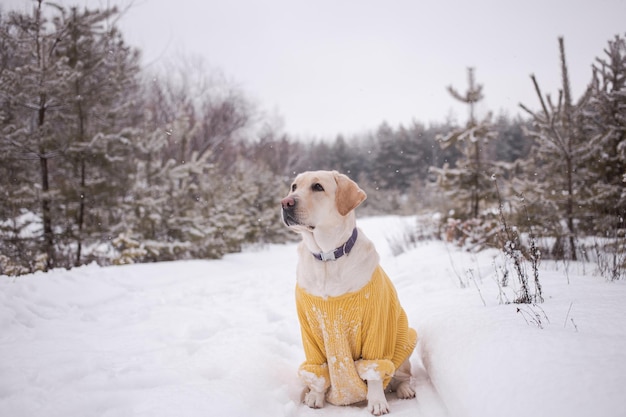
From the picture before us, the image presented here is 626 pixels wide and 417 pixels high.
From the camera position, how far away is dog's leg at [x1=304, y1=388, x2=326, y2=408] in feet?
7.64

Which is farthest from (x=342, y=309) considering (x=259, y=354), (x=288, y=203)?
(x=259, y=354)

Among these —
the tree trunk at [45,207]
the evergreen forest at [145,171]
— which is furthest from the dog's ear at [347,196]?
the tree trunk at [45,207]

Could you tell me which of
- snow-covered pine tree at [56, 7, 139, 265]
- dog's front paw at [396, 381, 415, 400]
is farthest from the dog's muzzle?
snow-covered pine tree at [56, 7, 139, 265]

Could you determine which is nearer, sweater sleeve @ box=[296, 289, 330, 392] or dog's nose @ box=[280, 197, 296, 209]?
sweater sleeve @ box=[296, 289, 330, 392]

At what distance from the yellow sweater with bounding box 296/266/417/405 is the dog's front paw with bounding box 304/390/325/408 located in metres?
0.07

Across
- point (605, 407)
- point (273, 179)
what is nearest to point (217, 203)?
point (273, 179)

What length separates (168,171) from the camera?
29.3 ft

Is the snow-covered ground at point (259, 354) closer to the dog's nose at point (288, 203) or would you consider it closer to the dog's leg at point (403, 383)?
the dog's leg at point (403, 383)

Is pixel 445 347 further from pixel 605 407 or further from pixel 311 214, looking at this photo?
pixel 311 214

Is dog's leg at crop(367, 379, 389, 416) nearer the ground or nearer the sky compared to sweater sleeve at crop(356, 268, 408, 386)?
nearer the ground

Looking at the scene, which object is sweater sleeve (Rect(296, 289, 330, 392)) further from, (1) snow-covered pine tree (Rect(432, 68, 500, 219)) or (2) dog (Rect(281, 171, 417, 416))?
(1) snow-covered pine tree (Rect(432, 68, 500, 219))

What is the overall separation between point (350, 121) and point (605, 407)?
80131mm

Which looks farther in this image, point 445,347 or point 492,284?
point 492,284

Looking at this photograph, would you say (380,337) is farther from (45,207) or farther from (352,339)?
(45,207)
